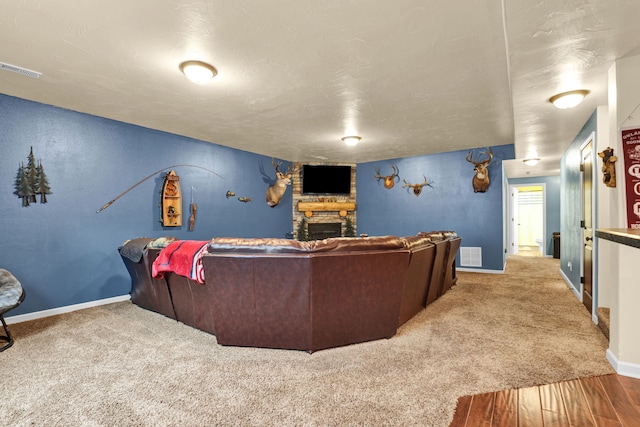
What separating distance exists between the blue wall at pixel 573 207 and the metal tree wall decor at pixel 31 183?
244 inches

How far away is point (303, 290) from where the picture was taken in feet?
8.05

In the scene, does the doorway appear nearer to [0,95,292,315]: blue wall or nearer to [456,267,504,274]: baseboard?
[456,267,504,274]: baseboard

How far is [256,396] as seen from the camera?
75.7 inches

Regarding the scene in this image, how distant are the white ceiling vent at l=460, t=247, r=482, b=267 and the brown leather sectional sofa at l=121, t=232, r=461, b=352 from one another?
409cm

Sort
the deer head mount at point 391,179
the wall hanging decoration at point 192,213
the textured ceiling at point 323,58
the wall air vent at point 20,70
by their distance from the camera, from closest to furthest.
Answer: the textured ceiling at point 323,58 < the wall air vent at point 20,70 < the wall hanging decoration at point 192,213 < the deer head mount at point 391,179

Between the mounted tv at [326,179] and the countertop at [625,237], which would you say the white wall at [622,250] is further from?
the mounted tv at [326,179]

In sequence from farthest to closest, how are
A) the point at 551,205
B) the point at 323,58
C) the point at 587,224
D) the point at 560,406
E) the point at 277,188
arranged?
the point at 551,205 < the point at 277,188 < the point at 587,224 < the point at 323,58 < the point at 560,406

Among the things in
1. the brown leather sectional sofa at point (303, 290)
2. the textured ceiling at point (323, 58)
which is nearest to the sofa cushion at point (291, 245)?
the brown leather sectional sofa at point (303, 290)

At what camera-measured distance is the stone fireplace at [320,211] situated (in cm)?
756

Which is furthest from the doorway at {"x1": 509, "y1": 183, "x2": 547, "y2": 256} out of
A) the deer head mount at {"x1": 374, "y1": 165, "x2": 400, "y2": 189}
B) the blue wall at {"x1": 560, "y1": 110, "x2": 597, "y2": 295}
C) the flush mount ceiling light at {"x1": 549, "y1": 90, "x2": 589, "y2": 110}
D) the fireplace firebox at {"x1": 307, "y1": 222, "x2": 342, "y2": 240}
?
the flush mount ceiling light at {"x1": 549, "y1": 90, "x2": 589, "y2": 110}

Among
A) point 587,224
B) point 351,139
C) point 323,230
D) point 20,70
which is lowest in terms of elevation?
point 323,230

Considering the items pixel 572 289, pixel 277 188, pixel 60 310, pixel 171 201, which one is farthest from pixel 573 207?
pixel 60 310

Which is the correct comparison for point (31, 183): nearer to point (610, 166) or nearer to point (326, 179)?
point (326, 179)

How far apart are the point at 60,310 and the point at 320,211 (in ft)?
16.8
